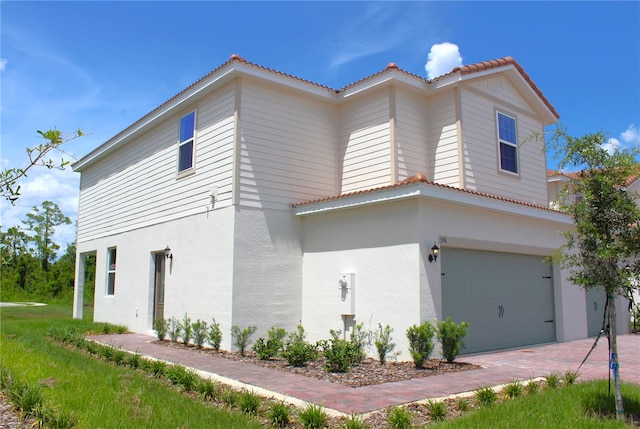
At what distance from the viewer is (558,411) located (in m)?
6.00

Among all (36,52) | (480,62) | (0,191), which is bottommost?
(0,191)

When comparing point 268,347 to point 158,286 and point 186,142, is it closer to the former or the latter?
point 158,286

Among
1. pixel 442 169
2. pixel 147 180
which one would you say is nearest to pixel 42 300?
pixel 147 180

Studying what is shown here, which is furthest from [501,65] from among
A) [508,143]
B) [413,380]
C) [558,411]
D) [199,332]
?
[199,332]

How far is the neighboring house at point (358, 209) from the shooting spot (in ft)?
34.6

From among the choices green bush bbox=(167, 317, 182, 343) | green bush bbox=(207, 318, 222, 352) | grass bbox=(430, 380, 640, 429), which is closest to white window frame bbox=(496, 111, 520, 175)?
grass bbox=(430, 380, 640, 429)

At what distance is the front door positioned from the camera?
14531 millimetres

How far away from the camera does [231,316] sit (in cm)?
1109

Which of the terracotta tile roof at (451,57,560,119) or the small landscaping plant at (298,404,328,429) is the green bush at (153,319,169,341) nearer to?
the small landscaping plant at (298,404,328,429)

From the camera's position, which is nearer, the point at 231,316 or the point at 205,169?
the point at 231,316

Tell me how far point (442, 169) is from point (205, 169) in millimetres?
5692

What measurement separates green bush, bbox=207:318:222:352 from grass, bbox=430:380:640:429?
6.50 meters

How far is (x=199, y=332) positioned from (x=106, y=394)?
205 inches

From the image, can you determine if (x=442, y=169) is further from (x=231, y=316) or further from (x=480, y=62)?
(x=231, y=316)
